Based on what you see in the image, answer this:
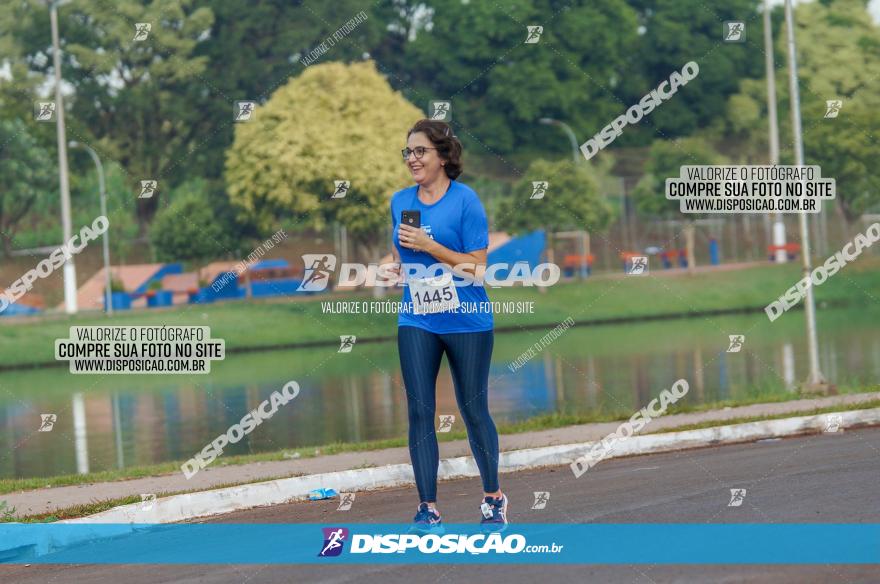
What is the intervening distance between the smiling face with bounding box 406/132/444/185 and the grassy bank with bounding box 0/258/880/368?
34883 mm

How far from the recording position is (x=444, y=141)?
767 cm

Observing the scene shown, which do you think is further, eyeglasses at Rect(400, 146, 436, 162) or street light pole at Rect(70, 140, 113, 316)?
street light pole at Rect(70, 140, 113, 316)

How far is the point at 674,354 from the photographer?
1135 inches

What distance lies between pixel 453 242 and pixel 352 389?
17745mm

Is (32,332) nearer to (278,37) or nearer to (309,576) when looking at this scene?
(278,37)

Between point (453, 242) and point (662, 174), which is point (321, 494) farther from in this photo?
point (662, 174)

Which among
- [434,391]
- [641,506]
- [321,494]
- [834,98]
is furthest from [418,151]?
[834,98]

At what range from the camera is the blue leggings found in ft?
24.8

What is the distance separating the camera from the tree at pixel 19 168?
58.2 meters

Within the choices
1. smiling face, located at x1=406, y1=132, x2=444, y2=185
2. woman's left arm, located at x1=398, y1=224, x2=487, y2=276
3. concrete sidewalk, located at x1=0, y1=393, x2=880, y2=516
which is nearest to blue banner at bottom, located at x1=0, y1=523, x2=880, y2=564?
concrete sidewalk, located at x1=0, y1=393, x2=880, y2=516

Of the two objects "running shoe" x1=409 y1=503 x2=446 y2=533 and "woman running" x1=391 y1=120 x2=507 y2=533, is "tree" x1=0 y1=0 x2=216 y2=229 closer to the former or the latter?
"woman running" x1=391 y1=120 x2=507 y2=533

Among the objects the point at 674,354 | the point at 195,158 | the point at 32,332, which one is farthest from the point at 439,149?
the point at 195,158

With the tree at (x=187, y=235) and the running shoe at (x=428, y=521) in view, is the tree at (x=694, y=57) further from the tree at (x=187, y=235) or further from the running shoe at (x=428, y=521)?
the running shoe at (x=428, y=521)

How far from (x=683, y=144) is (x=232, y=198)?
20.1 m
